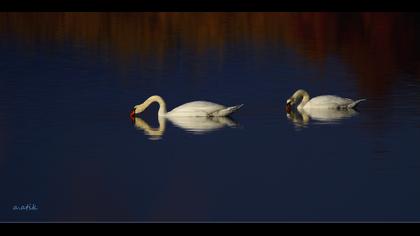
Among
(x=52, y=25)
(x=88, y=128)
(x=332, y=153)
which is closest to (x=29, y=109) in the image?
(x=88, y=128)

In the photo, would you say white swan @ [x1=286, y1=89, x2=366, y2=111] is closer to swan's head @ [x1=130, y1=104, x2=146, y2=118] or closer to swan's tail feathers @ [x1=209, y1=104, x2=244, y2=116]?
swan's tail feathers @ [x1=209, y1=104, x2=244, y2=116]

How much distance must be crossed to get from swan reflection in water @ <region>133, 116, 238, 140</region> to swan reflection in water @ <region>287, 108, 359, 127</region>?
1159mm

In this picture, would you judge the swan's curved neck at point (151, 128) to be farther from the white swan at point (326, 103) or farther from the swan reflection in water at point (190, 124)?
the white swan at point (326, 103)

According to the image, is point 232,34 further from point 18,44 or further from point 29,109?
point 29,109

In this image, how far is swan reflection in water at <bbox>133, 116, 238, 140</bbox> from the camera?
69.5 ft

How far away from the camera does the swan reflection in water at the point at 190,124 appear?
21.2m

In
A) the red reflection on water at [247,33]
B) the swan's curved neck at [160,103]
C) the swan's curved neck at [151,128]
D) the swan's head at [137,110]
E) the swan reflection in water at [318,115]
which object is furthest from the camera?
the red reflection on water at [247,33]

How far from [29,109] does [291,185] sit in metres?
7.84

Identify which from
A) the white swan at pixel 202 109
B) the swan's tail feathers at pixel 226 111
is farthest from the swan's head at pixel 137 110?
the swan's tail feathers at pixel 226 111

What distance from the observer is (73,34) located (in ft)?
125

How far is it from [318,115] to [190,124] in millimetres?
2483

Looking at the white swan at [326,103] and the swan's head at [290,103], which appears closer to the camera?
the white swan at [326,103]

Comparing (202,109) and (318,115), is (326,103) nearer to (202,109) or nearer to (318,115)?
(318,115)

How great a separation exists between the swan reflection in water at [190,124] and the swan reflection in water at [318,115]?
1.16 metres
